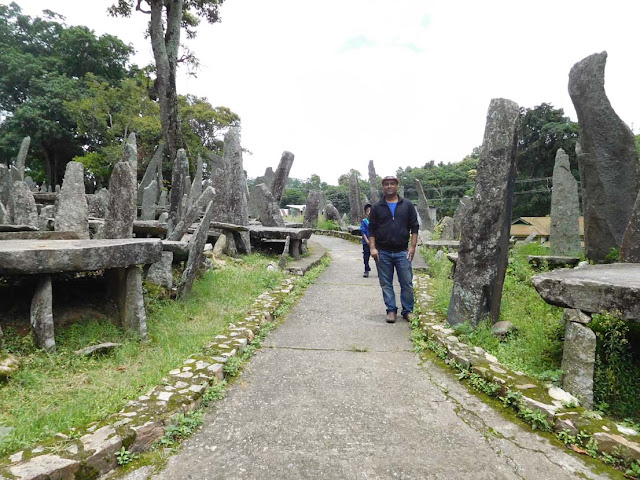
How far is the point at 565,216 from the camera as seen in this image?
792cm

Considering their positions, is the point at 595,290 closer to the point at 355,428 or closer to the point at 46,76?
the point at 355,428

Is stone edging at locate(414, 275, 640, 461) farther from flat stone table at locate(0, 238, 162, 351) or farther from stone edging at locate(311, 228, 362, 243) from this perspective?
stone edging at locate(311, 228, 362, 243)

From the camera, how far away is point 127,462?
229 centimetres

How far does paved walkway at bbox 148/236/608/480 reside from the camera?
7.51ft

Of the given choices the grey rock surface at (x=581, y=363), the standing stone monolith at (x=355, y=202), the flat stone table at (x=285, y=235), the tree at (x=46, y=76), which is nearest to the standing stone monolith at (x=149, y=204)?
the flat stone table at (x=285, y=235)

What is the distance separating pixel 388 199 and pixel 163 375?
3.30 m

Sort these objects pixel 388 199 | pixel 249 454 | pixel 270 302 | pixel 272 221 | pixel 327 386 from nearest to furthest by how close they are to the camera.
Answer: pixel 249 454 < pixel 327 386 < pixel 388 199 < pixel 270 302 < pixel 272 221

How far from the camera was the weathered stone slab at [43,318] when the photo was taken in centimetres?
343

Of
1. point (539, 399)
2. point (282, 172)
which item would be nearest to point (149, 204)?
point (282, 172)

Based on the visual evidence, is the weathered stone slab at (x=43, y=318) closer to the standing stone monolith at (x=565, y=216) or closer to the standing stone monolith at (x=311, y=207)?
the standing stone monolith at (x=565, y=216)

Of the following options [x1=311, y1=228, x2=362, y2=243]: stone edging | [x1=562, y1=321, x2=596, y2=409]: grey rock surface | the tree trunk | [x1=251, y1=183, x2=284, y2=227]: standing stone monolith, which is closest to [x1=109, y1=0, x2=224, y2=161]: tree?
the tree trunk

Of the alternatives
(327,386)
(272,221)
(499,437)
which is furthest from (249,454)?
(272,221)

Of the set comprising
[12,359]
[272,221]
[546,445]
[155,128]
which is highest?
[155,128]

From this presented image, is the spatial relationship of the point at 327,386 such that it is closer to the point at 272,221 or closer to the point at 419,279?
the point at 419,279
